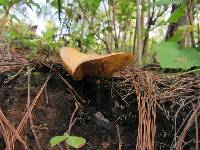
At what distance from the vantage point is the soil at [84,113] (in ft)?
4.19

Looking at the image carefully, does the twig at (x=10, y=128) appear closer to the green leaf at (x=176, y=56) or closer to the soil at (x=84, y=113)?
the soil at (x=84, y=113)

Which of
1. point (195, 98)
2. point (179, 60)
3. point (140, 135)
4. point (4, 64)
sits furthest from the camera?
point (179, 60)

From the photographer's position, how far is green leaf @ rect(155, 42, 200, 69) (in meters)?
1.75

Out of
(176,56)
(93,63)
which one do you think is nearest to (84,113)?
(93,63)

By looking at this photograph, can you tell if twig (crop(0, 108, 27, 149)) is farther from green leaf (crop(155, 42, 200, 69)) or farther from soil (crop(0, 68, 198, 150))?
green leaf (crop(155, 42, 200, 69))

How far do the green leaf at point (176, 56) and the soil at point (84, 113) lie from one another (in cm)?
44

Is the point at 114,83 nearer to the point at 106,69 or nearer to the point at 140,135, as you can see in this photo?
the point at 106,69

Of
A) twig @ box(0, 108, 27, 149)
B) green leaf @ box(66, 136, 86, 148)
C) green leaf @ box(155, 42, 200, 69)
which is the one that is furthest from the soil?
green leaf @ box(155, 42, 200, 69)

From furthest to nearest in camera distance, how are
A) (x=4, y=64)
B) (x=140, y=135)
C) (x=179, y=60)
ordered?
1. (x=179, y=60)
2. (x=4, y=64)
3. (x=140, y=135)

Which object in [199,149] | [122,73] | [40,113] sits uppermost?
[122,73]

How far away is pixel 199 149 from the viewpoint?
49.3 inches

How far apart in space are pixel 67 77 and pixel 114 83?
203 millimetres

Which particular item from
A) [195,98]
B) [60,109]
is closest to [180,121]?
[195,98]

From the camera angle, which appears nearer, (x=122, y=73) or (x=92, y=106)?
(x=92, y=106)
